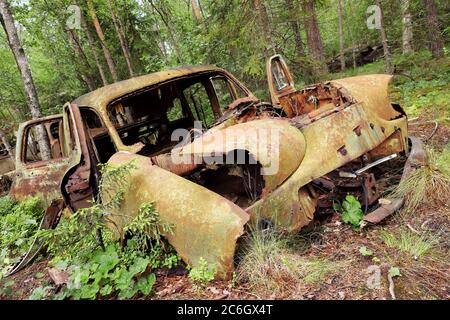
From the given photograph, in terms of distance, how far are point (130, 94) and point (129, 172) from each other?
145cm

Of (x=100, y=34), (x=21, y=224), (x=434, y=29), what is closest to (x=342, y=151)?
(x=21, y=224)

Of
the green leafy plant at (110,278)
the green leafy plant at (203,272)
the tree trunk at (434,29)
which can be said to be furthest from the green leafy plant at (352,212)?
the tree trunk at (434,29)

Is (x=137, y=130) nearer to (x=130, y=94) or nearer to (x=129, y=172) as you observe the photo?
(x=130, y=94)

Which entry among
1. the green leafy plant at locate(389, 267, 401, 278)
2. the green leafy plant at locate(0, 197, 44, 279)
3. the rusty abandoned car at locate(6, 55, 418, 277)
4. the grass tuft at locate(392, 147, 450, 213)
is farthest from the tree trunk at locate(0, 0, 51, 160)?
the green leafy plant at locate(389, 267, 401, 278)

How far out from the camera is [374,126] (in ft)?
10.0

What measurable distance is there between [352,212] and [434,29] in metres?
8.84

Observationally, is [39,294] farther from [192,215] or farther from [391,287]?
[391,287]

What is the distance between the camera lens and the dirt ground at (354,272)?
2.22m

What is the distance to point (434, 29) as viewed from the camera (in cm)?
923

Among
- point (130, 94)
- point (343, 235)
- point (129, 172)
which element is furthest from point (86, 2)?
point (343, 235)

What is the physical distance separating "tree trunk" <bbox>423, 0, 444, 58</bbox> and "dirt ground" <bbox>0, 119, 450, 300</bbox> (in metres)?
8.17

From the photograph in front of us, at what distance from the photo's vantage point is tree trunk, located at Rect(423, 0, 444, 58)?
8.97 metres

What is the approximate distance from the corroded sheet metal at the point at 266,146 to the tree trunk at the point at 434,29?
8.52m

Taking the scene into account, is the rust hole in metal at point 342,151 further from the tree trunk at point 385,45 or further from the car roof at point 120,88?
the tree trunk at point 385,45
